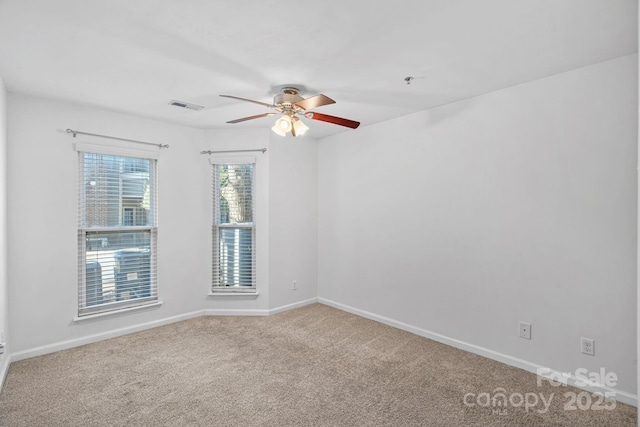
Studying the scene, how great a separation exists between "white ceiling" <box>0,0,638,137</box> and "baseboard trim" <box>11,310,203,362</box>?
7.95 feet

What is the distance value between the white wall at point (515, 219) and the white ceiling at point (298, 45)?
12.1 inches

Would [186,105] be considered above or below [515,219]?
above

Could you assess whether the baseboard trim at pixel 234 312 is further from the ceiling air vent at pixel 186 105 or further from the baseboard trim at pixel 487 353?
the ceiling air vent at pixel 186 105

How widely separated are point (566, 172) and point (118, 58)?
3.51m

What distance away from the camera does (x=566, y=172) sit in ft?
8.70

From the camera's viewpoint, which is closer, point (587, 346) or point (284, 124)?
point (587, 346)

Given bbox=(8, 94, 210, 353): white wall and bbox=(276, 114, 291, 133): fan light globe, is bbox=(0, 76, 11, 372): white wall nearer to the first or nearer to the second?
bbox=(8, 94, 210, 353): white wall

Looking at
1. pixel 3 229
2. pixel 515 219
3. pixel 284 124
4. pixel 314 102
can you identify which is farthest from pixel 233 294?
pixel 515 219

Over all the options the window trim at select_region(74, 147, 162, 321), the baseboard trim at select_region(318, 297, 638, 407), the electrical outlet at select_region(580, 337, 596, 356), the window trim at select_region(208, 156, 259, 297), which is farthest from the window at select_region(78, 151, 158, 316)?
the electrical outlet at select_region(580, 337, 596, 356)

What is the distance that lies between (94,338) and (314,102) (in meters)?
3.35

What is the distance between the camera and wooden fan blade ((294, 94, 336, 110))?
8.20 feet

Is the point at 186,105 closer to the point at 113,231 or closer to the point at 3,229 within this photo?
the point at 113,231

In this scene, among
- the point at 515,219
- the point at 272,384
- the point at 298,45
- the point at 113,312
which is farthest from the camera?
the point at 113,312

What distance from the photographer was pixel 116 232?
371cm
